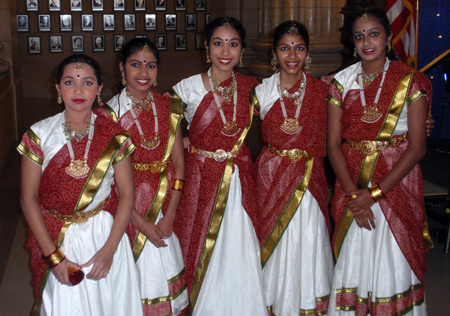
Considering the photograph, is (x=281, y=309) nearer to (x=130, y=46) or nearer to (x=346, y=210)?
(x=346, y=210)

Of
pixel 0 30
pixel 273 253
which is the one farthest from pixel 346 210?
pixel 0 30

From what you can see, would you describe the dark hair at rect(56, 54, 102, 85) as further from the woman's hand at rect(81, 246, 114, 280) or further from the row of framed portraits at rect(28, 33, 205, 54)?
the row of framed portraits at rect(28, 33, 205, 54)

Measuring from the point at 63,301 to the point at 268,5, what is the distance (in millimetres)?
7538

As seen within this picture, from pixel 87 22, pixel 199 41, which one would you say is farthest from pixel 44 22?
pixel 199 41

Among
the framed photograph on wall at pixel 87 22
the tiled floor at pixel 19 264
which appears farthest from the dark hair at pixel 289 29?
the framed photograph on wall at pixel 87 22

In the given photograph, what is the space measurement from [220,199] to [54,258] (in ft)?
3.59

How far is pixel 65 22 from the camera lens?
12.1 m

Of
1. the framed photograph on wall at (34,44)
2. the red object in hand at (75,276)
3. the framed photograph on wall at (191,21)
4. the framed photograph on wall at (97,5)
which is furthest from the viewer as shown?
the framed photograph on wall at (191,21)

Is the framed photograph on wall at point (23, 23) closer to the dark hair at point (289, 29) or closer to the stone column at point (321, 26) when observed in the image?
the stone column at point (321, 26)

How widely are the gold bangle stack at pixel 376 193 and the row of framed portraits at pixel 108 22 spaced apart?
9.53 metres

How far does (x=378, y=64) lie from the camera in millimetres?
3410

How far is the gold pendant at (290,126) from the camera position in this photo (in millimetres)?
3559

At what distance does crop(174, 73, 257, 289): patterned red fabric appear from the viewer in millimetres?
3604

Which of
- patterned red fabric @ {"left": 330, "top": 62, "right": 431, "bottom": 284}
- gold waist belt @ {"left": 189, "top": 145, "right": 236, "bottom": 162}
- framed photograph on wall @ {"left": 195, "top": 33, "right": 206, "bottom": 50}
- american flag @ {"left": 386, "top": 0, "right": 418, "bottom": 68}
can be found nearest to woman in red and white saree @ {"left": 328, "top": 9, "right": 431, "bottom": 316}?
patterned red fabric @ {"left": 330, "top": 62, "right": 431, "bottom": 284}
